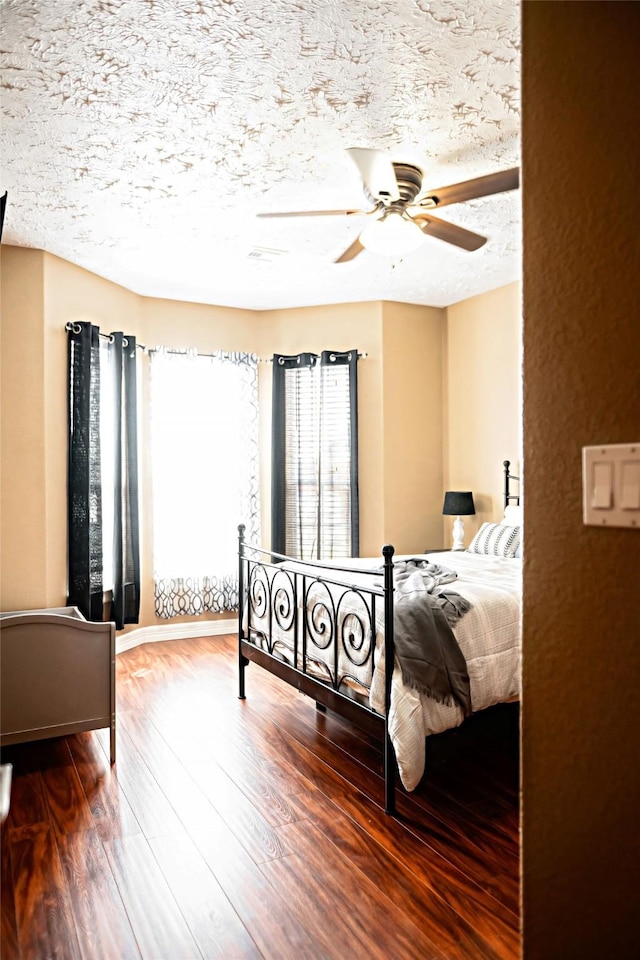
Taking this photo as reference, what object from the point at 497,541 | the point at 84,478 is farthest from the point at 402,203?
the point at 84,478

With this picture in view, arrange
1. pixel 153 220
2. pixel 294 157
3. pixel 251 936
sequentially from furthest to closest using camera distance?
pixel 153 220
pixel 294 157
pixel 251 936

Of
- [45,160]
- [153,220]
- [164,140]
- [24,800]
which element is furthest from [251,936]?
[153,220]

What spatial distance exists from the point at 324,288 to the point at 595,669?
442 centimetres

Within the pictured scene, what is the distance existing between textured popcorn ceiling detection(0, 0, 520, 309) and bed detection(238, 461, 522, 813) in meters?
1.81

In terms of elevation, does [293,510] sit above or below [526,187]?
below

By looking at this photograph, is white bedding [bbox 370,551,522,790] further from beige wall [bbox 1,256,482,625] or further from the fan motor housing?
beige wall [bbox 1,256,482,625]

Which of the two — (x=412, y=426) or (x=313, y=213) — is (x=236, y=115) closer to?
(x=313, y=213)

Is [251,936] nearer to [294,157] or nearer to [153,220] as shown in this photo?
[294,157]

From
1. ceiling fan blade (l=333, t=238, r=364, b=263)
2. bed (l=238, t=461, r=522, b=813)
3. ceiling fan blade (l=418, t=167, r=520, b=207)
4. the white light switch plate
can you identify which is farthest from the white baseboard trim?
the white light switch plate

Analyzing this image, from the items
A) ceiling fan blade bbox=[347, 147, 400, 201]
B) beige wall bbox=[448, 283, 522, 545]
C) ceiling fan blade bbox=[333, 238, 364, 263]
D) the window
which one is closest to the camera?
ceiling fan blade bbox=[347, 147, 400, 201]

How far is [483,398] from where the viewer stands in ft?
17.3

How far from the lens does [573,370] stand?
1054 millimetres

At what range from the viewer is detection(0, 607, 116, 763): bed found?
2.85 m

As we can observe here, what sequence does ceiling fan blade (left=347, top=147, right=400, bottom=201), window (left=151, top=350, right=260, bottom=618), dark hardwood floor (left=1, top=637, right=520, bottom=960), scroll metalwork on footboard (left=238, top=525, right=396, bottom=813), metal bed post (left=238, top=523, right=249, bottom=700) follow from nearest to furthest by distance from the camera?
dark hardwood floor (left=1, top=637, right=520, bottom=960)
ceiling fan blade (left=347, top=147, right=400, bottom=201)
scroll metalwork on footboard (left=238, top=525, right=396, bottom=813)
metal bed post (left=238, top=523, right=249, bottom=700)
window (left=151, top=350, right=260, bottom=618)
